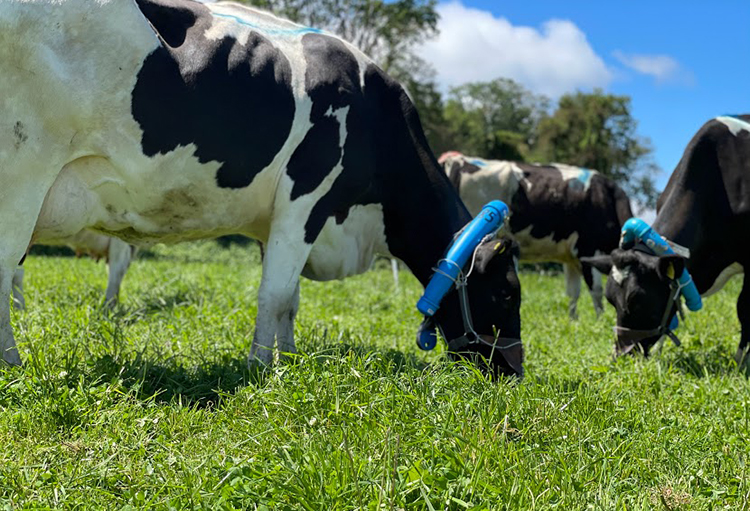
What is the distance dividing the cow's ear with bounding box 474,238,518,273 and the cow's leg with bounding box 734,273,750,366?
2917mm

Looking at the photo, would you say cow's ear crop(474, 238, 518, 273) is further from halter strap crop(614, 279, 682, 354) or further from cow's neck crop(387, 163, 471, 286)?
halter strap crop(614, 279, 682, 354)

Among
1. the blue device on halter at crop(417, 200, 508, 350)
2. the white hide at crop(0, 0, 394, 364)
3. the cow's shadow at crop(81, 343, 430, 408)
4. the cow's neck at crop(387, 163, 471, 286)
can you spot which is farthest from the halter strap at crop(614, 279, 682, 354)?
the white hide at crop(0, 0, 394, 364)

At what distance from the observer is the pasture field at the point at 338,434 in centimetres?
254

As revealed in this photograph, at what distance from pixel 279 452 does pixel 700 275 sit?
5.15 meters

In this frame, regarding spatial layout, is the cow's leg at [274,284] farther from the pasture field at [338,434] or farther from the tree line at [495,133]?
the tree line at [495,133]

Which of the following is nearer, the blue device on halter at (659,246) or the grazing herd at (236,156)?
the grazing herd at (236,156)

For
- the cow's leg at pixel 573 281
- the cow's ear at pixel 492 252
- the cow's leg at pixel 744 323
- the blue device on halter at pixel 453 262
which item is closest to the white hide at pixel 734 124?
the cow's leg at pixel 744 323

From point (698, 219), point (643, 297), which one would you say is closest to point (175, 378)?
point (643, 297)

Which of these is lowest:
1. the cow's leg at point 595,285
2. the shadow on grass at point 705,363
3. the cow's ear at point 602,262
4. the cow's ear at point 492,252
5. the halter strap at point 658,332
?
the cow's leg at point 595,285

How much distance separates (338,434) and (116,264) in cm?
610

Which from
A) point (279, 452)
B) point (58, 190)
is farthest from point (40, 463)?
point (58, 190)

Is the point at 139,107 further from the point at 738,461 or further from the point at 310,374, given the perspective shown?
the point at 738,461

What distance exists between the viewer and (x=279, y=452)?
2723 millimetres

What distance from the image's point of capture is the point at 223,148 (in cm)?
391
